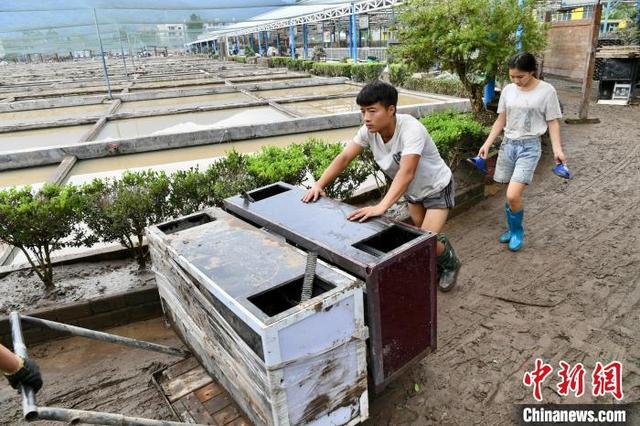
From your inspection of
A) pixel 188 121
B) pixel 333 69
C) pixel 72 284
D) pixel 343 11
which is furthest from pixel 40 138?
pixel 343 11

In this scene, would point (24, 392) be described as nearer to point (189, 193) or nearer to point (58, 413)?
point (58, 413)

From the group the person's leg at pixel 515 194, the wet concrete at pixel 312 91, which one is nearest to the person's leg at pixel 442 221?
the person's leg at pixel 515 194

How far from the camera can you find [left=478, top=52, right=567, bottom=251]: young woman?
370 centimetres

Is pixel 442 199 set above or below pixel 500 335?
above

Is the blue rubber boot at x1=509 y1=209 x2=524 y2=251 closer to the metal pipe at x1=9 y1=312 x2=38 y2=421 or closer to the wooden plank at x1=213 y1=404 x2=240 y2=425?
the wooden plank at x1=213 y1=404 x2=240 y2=425

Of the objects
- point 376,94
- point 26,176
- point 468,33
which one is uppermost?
point 468,33

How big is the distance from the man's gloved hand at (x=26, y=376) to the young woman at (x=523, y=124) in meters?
3.73

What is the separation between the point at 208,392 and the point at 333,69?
71.2 ft

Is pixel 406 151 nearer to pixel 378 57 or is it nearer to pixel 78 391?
pixel 78 391

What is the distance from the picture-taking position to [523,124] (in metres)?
3.85

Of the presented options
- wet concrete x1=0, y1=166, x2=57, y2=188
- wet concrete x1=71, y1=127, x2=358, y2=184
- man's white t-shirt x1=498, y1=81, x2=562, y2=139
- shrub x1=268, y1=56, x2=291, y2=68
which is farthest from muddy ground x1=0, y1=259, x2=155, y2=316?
shrub x1=268, y1=56, x2=291, y2=68

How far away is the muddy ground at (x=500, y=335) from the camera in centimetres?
258

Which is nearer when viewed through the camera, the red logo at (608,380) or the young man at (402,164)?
the red logo at (608,380)

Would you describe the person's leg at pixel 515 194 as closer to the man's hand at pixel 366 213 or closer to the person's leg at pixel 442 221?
the person's leg at pixel 442 221
